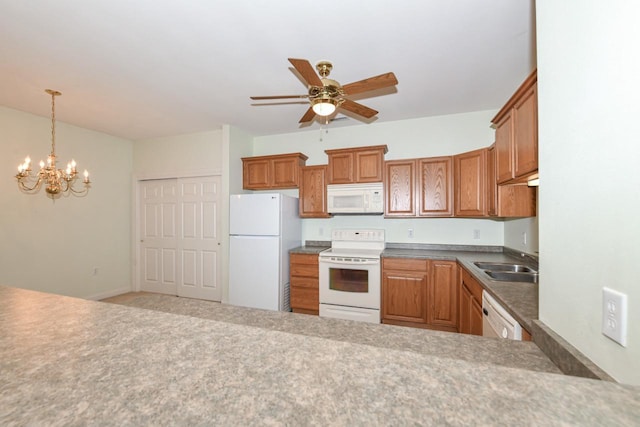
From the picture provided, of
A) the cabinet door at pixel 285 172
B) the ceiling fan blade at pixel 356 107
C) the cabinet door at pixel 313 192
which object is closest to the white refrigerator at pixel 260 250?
the cabinet door at pixel 313 192

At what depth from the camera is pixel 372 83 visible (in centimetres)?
178

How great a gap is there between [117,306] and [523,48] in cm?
307

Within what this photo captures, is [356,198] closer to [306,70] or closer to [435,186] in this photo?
[435,186]

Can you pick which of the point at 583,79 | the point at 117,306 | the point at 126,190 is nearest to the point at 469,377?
the point at 583,79

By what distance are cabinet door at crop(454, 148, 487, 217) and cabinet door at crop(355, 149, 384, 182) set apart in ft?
2.95

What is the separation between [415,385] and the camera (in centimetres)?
49

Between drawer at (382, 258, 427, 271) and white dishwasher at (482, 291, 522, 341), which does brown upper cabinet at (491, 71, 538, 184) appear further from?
drawer at (382, 258, 427, 271)

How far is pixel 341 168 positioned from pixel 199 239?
8.29 feet

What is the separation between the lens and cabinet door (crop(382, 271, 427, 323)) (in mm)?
2951

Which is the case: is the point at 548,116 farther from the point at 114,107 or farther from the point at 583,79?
the point at 114,107

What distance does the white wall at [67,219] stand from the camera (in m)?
3.18

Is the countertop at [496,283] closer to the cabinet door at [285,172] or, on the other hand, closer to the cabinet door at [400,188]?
the cabinet door at [400,188]

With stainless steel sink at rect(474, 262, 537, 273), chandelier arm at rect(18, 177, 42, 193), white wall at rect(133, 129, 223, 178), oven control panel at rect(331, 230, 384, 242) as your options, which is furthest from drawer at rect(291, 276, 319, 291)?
chandelier arm at rect(18, 177, 42, 193)

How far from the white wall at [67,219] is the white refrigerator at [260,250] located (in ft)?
7.44
